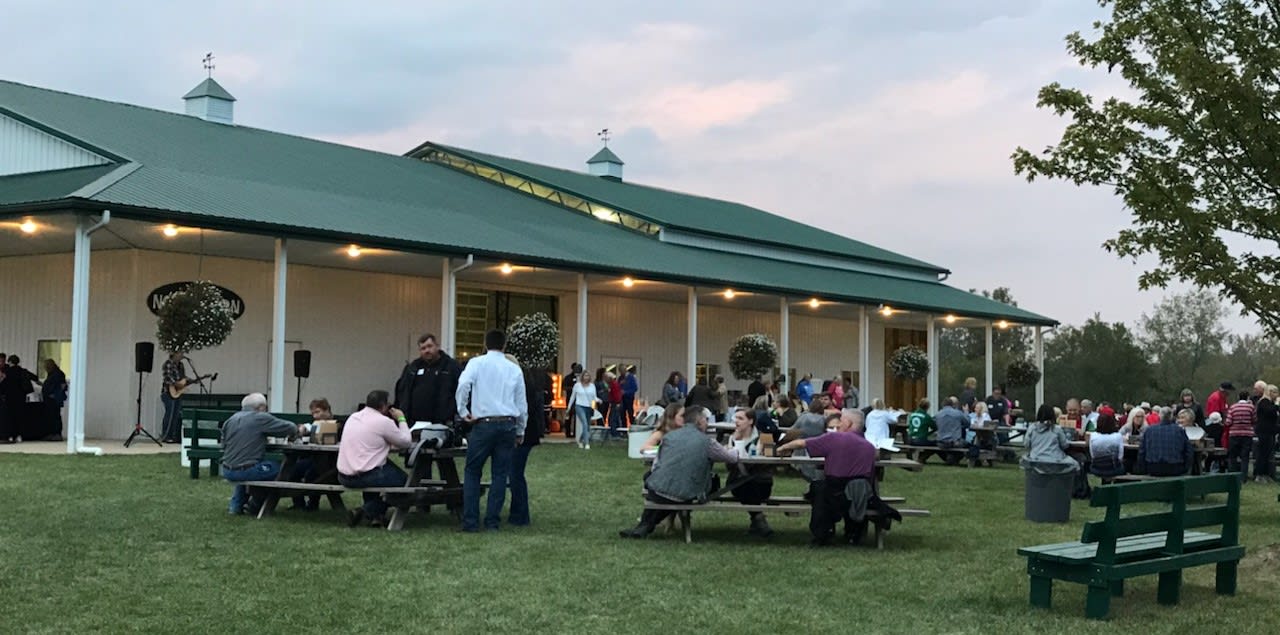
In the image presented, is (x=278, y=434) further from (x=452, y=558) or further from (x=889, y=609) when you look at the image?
(x=889, y=609)

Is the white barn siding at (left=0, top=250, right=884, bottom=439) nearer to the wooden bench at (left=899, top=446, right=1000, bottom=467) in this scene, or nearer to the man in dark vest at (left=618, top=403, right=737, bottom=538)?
the wooden bench at (left=899, top=446, right=1000, bottom=467)

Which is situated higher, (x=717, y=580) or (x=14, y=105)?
(x=14, y=105)

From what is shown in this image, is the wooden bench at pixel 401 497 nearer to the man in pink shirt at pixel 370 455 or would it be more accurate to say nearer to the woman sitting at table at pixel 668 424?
the man in pink shirt at pixel 370 455

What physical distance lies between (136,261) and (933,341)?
72.9 feet

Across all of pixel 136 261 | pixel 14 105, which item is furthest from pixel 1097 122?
pixel 14 105

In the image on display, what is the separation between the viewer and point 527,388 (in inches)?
483

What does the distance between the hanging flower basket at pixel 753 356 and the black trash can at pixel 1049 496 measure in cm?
1608

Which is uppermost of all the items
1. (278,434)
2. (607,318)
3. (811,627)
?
(607,318)

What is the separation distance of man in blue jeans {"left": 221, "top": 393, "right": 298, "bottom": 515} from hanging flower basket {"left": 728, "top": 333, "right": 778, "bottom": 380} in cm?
1758

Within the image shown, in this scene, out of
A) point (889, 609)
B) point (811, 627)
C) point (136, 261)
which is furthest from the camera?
point (136, 261)

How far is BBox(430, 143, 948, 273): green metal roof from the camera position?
34.6m

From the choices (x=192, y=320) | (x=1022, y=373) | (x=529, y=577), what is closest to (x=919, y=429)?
(x=192, y=320)

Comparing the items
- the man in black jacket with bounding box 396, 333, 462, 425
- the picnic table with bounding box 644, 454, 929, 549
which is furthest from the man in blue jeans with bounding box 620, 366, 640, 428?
the picnic table with bounding box 644, 454, 929, 549

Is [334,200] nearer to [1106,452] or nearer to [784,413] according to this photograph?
[784,413]
